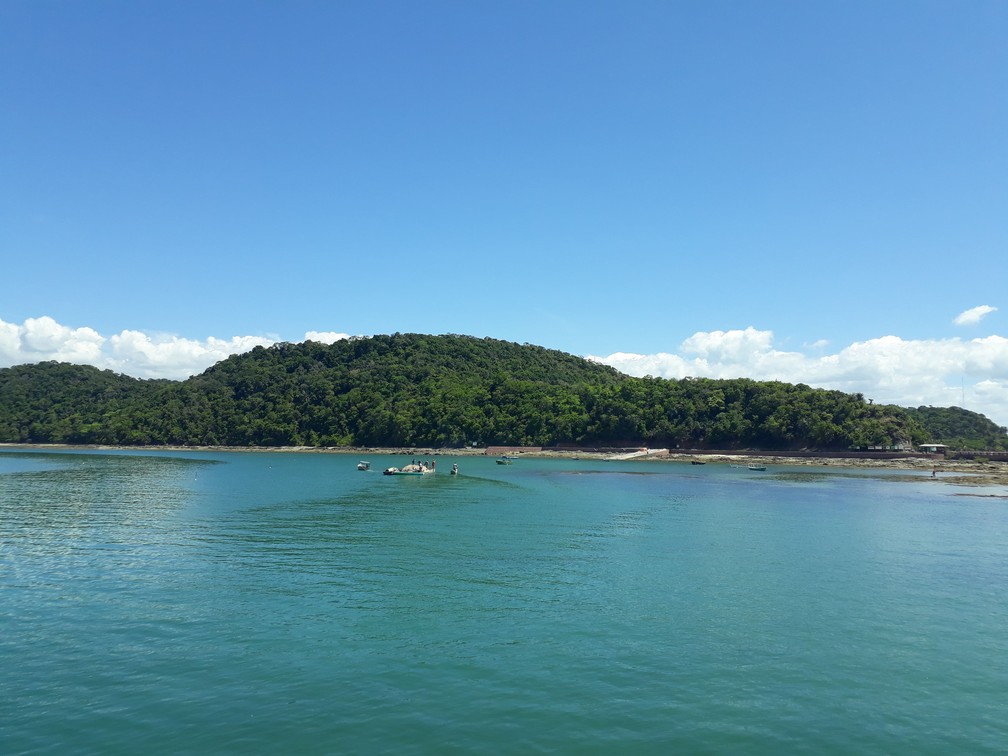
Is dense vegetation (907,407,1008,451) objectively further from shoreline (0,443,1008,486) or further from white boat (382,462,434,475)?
white boat (382,462,434,475)

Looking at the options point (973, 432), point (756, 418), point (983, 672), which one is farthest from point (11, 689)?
point (973, 432)

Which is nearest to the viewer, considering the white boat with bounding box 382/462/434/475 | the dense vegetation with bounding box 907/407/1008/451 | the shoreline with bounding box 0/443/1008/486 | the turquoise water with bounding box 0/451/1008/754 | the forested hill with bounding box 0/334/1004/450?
the turquoise water with bounding box 0/451/1008/754

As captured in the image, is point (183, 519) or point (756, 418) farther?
point (756, 418)

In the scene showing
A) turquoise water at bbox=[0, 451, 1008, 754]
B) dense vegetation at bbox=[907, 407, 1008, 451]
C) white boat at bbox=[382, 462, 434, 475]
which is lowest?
turquoise water at bbox=[0, 451, 1008, 754]

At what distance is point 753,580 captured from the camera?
25.3 m

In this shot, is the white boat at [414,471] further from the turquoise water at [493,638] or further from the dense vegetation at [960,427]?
the dense vegetation at [960,427]

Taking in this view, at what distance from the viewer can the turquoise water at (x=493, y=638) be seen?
12680mm

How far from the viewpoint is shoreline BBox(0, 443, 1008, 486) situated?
319 ft

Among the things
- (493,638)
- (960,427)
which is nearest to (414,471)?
(493,638)

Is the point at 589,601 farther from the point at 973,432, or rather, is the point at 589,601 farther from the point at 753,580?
the point at 973,432

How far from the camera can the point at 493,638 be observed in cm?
1766

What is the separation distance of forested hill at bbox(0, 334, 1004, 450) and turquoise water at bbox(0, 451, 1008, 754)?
101738 mm

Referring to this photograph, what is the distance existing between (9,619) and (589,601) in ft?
53.9

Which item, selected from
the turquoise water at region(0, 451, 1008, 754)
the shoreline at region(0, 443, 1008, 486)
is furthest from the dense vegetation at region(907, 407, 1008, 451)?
the turquoise water at region(0, 451, 1008, 754)
